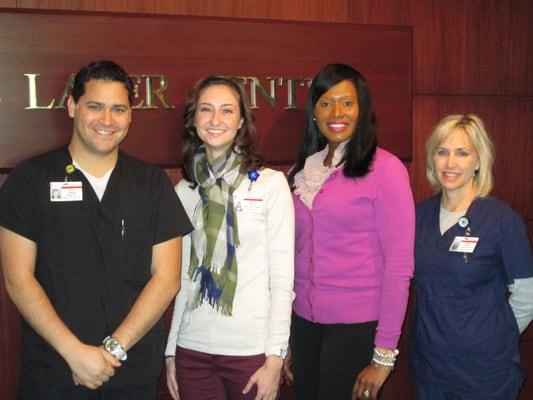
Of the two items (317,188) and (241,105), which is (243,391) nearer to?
(317,188)

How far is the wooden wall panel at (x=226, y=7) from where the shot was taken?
103 inches

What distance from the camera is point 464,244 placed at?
240 centimetres

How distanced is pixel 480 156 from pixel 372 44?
89 centimetres

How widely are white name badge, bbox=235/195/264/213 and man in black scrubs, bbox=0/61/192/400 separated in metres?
0.21

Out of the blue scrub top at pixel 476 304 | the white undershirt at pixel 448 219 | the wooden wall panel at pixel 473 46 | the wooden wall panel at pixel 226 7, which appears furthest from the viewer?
the wooden wall panel at pixel 473 46

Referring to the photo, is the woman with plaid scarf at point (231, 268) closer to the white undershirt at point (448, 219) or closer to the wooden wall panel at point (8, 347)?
the white undershirt at point (448, 219)

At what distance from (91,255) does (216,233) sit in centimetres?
45

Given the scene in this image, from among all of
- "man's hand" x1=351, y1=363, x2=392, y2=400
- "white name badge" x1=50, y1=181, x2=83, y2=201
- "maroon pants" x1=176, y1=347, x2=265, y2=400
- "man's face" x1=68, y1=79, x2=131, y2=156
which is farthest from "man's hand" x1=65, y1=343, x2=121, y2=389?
"man's hand" x1=351, y1=363, x2=392, y2=400

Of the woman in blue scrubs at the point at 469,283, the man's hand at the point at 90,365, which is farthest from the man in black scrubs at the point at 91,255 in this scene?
the woman in blue scrubs at the point at 469,283

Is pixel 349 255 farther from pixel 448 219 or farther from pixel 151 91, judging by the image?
pixel 151 91

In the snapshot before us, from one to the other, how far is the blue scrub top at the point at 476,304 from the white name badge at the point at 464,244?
0.02 m

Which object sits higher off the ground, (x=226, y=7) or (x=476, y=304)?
(x=226, y=7)

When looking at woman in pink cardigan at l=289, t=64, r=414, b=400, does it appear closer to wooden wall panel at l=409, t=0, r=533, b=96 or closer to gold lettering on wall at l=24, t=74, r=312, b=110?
gold lettering on wall at l=24, t=74, r=312, b=110

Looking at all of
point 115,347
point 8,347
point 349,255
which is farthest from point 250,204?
point 8,347
